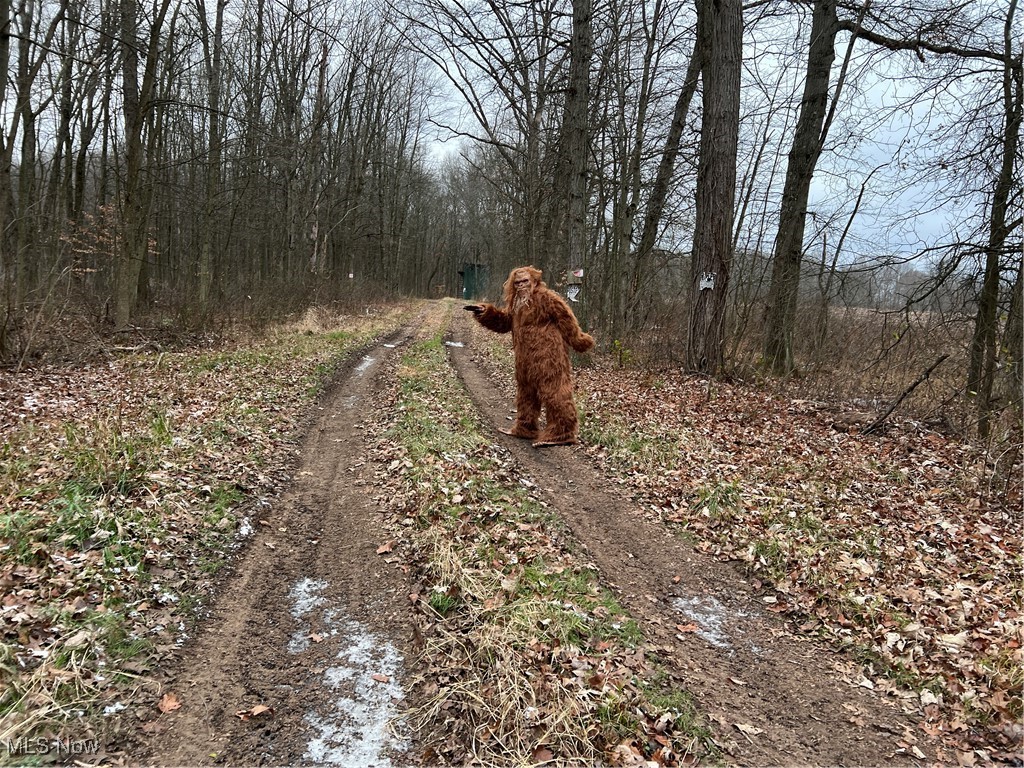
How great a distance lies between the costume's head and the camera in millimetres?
7512

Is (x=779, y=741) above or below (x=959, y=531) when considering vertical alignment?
below

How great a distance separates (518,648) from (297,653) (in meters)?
1.33

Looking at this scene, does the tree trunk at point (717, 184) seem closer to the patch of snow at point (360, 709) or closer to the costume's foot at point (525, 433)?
the costume's foot at point (525, 433)

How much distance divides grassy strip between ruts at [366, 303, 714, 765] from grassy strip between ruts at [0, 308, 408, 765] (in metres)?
1.52

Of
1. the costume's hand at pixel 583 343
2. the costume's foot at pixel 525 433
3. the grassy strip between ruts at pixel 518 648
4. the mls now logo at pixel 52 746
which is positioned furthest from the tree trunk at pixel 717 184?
the mls now logo at pixel 52 746

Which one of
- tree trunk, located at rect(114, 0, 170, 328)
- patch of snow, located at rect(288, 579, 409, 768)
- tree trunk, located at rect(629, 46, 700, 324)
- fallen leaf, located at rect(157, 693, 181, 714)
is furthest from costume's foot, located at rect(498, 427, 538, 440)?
tree trunk, located at rect(114, 0, 170, 328)

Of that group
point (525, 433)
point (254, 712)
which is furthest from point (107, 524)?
point (525, 433)

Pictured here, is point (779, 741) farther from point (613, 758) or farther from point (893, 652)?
point (893, 652)

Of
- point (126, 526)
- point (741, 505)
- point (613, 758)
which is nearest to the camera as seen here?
point (613, 758)

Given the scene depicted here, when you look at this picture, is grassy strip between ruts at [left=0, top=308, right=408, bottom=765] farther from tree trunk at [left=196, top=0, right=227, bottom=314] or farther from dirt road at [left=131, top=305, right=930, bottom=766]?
tree trunk at [left=196, top=0, right=227, bottom=314]

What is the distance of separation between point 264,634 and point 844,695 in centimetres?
356

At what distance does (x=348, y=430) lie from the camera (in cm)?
782

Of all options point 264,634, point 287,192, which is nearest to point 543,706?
point 264,634

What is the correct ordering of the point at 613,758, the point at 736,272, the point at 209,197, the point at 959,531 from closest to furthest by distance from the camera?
the point at 613,758
the point at 959,531
the point at 736,272
the point at 209,197
